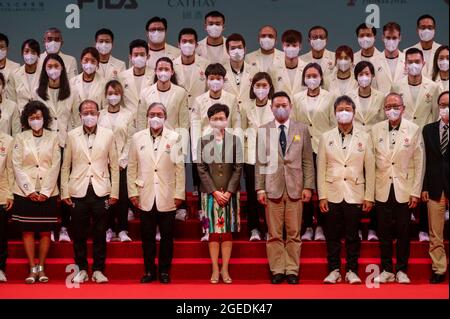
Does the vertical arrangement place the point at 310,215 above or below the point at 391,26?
below

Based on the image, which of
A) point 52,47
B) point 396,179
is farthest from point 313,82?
point 52,47

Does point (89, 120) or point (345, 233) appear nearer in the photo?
point (345, 233)

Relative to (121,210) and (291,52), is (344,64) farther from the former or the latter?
(121,210)

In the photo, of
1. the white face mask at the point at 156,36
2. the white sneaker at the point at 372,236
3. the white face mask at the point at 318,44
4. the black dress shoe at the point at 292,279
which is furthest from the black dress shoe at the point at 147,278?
the white face mask at the point at 318,44

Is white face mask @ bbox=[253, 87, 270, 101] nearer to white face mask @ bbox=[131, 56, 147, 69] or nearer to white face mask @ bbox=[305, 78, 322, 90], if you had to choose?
white face mask @ bbox=[305, 78, 322, 90]

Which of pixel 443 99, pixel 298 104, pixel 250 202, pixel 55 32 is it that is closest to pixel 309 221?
pixel 250 202

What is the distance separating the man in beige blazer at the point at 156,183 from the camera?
684 centimetres

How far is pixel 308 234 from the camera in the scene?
24.0ft

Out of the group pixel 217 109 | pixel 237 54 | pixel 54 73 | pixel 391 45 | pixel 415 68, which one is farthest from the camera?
pixel 391 45

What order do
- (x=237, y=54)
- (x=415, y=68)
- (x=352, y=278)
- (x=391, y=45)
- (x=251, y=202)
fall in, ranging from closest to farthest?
(x=352, y=278) < (x=251, y=202) < (x=415, y=68) < (x=237, y=54) < (x=391, y=45)

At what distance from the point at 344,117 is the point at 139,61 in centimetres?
206

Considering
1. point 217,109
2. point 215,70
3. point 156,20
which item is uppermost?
point 156,20

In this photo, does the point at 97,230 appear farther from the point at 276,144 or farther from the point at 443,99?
the point at 443,99

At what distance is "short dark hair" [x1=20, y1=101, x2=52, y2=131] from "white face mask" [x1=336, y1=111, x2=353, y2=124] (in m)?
2.42
